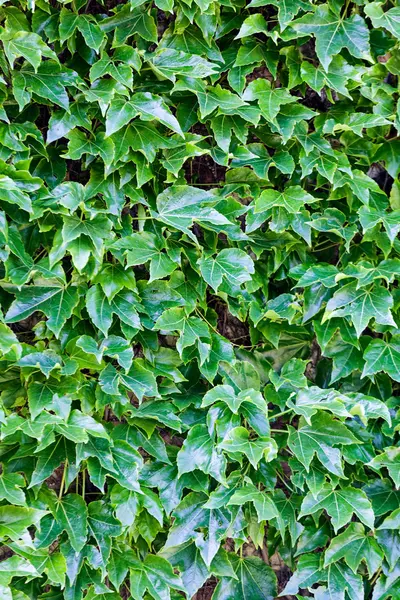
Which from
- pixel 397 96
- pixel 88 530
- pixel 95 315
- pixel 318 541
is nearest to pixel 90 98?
pixel 95 315

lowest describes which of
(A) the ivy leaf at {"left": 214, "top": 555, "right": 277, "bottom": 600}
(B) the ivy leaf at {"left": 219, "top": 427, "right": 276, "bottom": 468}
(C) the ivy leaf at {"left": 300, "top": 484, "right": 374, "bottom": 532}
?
(A) the ivy leaf at {"left": 214, "top": 555, "right": 277, "bottom": 600}

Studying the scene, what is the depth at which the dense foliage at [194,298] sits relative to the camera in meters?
1.83

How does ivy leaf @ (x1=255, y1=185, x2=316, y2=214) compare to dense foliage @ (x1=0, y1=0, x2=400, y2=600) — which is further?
ivy leaf @ (x1=255, y1=185, x2=316, y2=214)

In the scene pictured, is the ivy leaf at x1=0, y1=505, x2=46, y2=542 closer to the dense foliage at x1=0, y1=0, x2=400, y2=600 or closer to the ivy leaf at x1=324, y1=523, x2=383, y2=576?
the dense foliage at x1=0, y1=0, x2=400, y2=600

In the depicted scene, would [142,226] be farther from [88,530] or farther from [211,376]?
[88,530]

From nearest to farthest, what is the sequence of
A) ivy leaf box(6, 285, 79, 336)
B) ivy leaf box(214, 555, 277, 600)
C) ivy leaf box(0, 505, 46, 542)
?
ivy leaf box(0, 505, 46, 542) < ivy leaf box(6, 285, 79, 336) < ivy leaf box(214, 555, 277, 600)

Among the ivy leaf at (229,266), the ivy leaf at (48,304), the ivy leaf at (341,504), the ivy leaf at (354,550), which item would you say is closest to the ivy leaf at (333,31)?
the ivy leaf at (229,266)

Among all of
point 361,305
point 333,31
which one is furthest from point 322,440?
point 333,31

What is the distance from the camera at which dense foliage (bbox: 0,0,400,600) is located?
6.02 feet

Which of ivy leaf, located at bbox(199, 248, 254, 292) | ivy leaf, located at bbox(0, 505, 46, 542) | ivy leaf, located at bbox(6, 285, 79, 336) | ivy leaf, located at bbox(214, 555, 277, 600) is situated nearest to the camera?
ivy leaf, located at bbox(0, 505, 46, 542)

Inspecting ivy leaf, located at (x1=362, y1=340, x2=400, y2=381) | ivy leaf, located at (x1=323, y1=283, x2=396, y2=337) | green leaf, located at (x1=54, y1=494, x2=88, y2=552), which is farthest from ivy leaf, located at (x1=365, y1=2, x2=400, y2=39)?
green leaf, located at (x1=54, y1=494, x2=88, y2=552)

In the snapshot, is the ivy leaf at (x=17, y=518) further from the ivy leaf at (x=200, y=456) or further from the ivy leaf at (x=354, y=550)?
the ivy leaf at (x=354, y=550)

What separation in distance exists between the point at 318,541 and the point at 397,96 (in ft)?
4.72

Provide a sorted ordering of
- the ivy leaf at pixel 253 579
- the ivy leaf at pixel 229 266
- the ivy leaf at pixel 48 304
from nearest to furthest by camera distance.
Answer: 1. the ivy leaf at pixel 48 304
2. the ivy leaf at pixel 229 266
3. the ivy leaf at pixel 253 579
